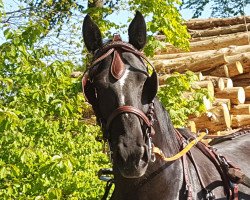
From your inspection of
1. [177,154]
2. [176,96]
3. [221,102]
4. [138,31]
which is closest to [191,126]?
[221,102]

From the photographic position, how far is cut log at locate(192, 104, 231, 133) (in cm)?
874

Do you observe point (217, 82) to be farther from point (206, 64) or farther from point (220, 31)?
point (220, 31)

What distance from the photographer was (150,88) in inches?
108

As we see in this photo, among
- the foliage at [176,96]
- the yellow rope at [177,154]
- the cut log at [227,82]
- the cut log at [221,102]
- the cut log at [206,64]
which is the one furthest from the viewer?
the cut log at [206,64]

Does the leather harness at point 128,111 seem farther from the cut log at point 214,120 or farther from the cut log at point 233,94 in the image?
the cut log at point 233,94

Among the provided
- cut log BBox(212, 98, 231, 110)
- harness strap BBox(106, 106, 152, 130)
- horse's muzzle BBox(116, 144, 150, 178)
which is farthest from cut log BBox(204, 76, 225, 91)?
horse's muzzle BBox(116, 144, 150, 178)

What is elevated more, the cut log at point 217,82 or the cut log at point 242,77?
the cut log at point 242,77

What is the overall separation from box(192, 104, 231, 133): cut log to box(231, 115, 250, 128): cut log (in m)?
0.36

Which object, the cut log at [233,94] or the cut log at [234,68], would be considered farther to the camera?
the cut log at [234,68]

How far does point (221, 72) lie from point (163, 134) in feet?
23.5

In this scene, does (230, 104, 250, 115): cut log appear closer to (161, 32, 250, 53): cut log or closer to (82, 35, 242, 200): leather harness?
(161, 32, 250, 53): cut log

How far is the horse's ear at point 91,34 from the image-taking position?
9.71 ft

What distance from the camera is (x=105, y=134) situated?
2.69 m

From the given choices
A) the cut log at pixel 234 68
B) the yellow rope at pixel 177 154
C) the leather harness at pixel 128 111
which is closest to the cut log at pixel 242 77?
the cut log at pixel 234 68
